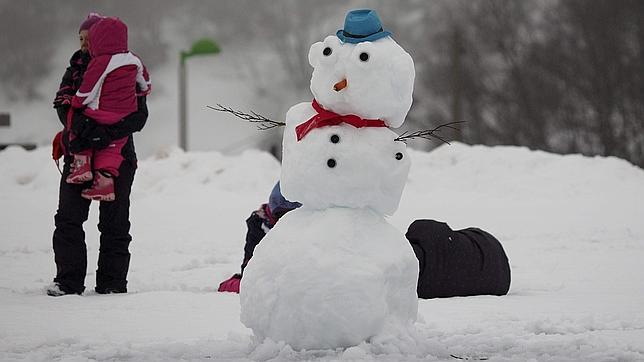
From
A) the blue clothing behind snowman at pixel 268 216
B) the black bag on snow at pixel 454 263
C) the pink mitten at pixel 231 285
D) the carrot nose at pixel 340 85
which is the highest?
the carrot nose at pixel 340 85

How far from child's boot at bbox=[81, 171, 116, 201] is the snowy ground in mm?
539

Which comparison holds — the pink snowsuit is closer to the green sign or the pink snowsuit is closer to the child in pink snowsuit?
the child in pink snowsuit

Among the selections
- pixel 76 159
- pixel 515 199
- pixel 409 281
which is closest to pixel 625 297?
pixel 409 281

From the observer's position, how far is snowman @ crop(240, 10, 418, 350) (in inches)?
160

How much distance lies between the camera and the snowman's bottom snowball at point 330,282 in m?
4.05

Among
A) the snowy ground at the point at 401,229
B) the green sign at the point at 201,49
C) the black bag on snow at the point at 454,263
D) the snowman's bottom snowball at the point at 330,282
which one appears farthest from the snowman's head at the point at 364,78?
the green sign at the point at 201,49

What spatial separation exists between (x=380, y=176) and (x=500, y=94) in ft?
92.4

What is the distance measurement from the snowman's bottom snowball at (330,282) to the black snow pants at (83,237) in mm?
2066

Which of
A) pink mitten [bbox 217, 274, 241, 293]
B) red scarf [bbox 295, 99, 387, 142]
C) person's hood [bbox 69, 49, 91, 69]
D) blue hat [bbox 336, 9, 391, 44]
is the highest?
person's hood [bbox 69, 49, 91, 69]

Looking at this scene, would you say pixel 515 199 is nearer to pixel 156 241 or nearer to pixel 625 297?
pixel 156 241


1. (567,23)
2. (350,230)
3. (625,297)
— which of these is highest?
(567,23)

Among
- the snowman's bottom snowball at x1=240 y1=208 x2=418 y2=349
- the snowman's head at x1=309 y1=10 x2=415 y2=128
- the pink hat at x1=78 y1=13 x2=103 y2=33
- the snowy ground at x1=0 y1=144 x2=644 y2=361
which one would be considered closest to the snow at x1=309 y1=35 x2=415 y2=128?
the snowman's head at x1=309 y1=10 x2=415 y2=128

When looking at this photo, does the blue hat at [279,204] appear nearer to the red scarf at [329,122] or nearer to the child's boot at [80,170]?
the child's boot at [80,170]

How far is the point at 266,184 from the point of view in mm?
13555
